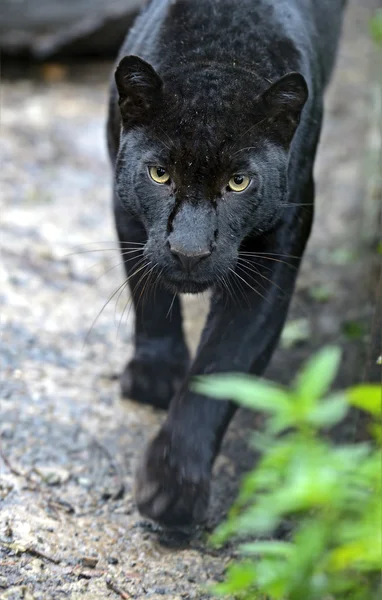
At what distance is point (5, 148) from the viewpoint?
220 inches

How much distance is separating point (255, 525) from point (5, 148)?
454cm

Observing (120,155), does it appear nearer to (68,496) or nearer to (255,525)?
(68,496)

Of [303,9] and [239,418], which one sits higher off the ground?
[303,9]

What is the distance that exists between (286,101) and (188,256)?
538 mm

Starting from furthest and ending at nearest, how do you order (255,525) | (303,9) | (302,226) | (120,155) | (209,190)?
(303,9) < (302,226) < (120,155) < (209,190) < (255,525)

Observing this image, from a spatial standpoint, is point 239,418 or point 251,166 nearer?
point 251,166

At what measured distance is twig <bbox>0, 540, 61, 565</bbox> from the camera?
2400 millimetres

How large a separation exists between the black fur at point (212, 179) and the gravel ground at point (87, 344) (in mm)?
240

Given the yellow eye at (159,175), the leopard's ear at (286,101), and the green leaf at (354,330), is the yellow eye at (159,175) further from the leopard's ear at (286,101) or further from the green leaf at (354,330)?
the green leaf at (354,330)

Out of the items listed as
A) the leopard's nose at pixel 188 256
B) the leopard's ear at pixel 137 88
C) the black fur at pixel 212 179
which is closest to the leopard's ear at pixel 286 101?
the black fur at pixel 212 179

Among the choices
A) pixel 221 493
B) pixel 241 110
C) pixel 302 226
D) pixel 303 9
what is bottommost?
pixel 221 493

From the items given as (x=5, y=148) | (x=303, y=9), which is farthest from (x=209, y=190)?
(x=5, y=148)

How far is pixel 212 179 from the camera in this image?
248 centimetres

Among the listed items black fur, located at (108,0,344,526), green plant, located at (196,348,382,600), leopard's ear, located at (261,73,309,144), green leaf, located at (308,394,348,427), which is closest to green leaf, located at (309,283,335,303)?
black fur, located at (108,0,344,526)
